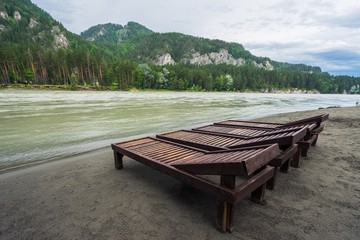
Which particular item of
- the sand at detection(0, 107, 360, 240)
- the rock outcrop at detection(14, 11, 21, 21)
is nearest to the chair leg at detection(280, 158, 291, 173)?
the sand at detection(0, 107, 360, 240)

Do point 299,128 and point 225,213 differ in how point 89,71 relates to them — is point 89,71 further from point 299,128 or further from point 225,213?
point 225,213

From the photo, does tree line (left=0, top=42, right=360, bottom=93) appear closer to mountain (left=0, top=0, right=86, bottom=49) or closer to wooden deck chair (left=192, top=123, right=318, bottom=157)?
mountain (left=0, top=0, right=86, bottom=49)

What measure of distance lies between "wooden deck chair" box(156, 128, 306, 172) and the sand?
59 centimetres

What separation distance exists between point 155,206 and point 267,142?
2.82 metres

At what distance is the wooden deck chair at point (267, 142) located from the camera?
4.14 meters

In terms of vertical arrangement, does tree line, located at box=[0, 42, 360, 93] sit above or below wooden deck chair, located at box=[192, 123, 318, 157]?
above

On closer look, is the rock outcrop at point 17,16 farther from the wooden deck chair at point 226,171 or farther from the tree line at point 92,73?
the wooden deck chair at point 226,171

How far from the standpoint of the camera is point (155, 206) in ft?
12.5

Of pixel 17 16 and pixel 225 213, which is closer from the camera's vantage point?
pixel 225 213

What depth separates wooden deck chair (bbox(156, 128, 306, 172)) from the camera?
414 centimetres

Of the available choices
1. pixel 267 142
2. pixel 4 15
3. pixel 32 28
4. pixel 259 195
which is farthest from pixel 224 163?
pixel 4 15

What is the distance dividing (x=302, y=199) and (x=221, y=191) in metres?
2.22

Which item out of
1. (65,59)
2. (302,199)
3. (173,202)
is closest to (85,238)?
(173,202)

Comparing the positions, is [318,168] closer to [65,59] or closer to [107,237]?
[107,237]
